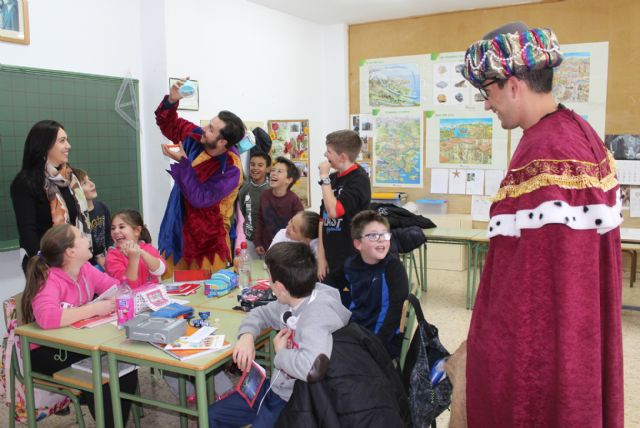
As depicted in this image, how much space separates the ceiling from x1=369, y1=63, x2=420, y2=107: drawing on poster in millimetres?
605

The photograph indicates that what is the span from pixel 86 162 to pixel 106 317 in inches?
75.3

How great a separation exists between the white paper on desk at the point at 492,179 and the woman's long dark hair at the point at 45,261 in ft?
16.1

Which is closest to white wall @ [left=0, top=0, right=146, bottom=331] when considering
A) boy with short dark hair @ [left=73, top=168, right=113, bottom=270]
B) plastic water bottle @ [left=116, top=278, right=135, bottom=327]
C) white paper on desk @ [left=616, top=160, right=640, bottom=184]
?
boy with short dark hair @ [left=73, top=168, right=113, bottom=270]

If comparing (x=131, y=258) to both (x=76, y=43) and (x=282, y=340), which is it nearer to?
(x=282, y=340)

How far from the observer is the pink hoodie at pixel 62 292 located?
2.32 metres

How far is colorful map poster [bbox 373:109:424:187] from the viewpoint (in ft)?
21.5

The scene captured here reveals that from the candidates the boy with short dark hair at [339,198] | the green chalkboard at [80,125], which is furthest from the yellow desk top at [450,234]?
the green chalkboard at [80,125]

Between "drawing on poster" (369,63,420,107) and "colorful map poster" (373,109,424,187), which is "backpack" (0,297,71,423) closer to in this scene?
"colorful map poster" (373,109,424,187)

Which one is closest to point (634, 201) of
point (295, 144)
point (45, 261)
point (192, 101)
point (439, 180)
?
point (439, 180)

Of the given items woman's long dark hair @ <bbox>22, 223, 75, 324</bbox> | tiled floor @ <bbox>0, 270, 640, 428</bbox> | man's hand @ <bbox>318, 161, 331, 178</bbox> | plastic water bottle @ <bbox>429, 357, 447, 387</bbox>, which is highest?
man's hand @ <bbox>318, 161, 331, 178</bbox>

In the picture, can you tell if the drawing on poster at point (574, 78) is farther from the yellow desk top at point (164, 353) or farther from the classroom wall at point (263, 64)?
the yellow desk top at point (164, 353)

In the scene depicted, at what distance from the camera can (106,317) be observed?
2447 millimetres

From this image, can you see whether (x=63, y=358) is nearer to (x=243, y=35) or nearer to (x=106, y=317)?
(x=106, y=317)

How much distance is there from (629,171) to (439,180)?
2.00m
